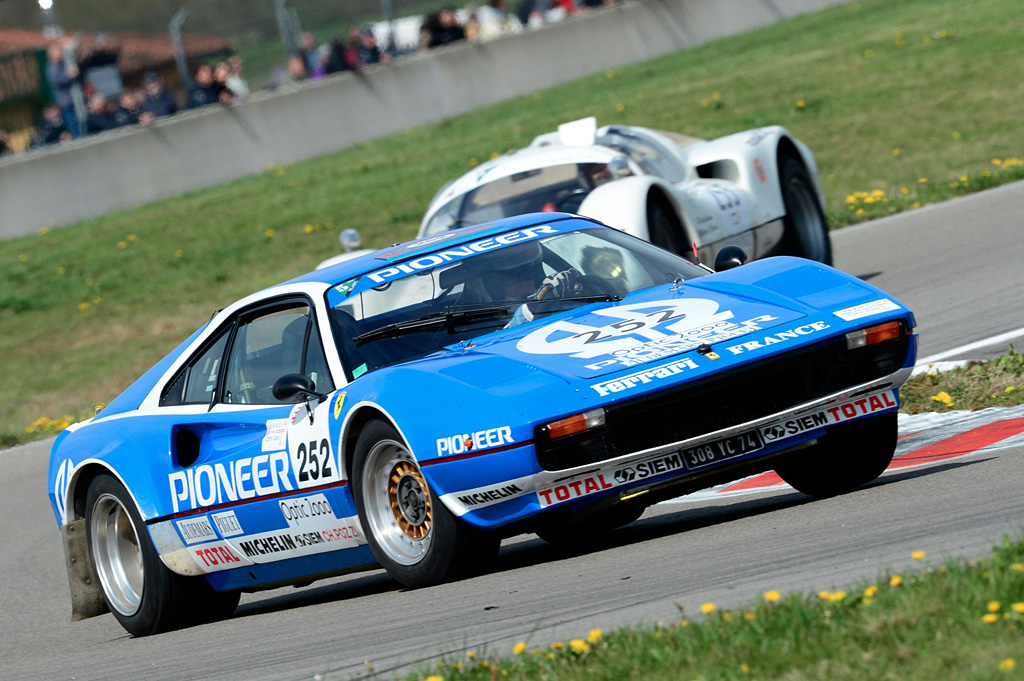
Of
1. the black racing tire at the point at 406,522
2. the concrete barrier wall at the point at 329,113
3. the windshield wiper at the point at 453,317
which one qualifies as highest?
the windshield wiper at the point at 453,317

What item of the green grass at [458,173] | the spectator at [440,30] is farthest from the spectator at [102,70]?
the spectator at [440,30]

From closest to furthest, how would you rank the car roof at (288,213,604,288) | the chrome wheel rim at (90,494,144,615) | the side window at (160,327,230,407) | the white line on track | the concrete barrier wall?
the car roof at (288,213,604,288), the side window at (160,327,230,407), the chrome wheel rim at (90,494,144,615), the white line on track, the concrete barrier wall

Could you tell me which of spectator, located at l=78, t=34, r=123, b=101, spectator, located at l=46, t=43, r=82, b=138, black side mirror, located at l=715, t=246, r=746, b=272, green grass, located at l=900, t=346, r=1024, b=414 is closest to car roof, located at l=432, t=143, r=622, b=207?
green grass, located at l=900, t=346, r=1024, b=414

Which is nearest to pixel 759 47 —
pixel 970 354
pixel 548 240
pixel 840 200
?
pixel 840 200

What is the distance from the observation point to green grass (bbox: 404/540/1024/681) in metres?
3.37

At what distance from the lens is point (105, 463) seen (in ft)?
22.7

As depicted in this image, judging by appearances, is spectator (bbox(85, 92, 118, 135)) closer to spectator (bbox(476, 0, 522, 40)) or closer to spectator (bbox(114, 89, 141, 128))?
spectator (bbox(114, 89, 141, 128))

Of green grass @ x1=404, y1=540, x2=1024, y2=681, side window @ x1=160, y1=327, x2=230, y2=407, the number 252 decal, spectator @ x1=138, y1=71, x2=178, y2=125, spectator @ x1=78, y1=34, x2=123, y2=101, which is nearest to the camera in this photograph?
green grass @ x1=404, y1=540, x2=1024, y2=681

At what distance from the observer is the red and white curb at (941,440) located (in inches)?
248

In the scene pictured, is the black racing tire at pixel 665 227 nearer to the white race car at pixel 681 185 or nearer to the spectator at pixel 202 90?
the white race car at pixel 681 185

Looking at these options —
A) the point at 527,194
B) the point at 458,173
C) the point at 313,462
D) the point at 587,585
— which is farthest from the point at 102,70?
the point at 587,585

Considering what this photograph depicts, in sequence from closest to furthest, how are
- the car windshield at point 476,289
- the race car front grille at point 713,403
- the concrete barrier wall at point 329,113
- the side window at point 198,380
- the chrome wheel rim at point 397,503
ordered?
the race car front grille at point 713,403 → the chrome wheel rim at point 397,503 → the car windshield at point 476,289 → the side window at point 198,380 → the concrete barrier wall at point 329,113

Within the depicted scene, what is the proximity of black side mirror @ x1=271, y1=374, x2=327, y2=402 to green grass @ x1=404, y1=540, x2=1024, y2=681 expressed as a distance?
2.01 meters

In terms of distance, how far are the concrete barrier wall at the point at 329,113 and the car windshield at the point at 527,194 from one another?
1132 centimetres
